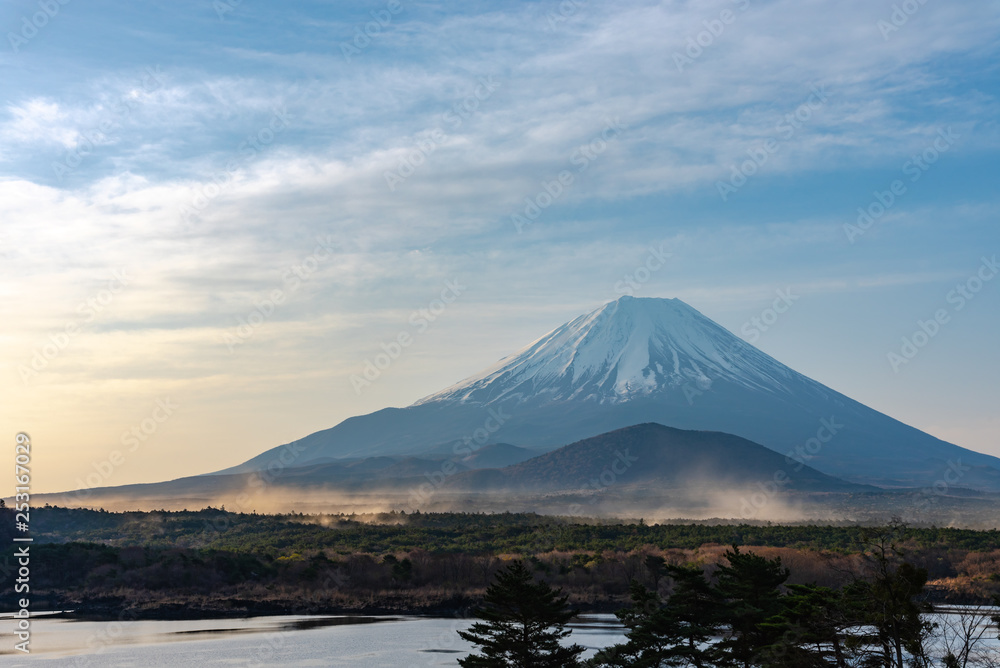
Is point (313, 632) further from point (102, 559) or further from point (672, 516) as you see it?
point (672, 516)

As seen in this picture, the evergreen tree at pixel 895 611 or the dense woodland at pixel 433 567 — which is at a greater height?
the evergreen tree at pixel 895 611

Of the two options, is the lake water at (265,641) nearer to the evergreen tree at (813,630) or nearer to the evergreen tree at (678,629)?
the evergreen tree at (678,629)

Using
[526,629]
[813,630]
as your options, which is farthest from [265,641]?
[813,630]

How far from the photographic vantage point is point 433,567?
250 feet

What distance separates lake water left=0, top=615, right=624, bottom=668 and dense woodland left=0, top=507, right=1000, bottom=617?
653 cm

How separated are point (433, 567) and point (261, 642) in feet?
88.6

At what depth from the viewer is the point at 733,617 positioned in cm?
2514

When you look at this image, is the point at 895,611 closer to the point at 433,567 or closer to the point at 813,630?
the point at 813,630

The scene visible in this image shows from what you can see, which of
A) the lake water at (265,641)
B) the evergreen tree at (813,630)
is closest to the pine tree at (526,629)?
the evergreen tree at (813,630)

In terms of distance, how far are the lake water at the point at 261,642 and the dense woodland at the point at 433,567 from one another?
6.53 m

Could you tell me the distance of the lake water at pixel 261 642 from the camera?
144 feet

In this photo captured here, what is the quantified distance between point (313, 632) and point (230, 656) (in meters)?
9.80

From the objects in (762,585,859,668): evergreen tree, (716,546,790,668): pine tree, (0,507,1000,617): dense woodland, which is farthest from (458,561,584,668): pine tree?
(0,507,1000,617): dense woodland

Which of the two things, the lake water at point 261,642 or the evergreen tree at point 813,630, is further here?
the lake water at point 261,642
